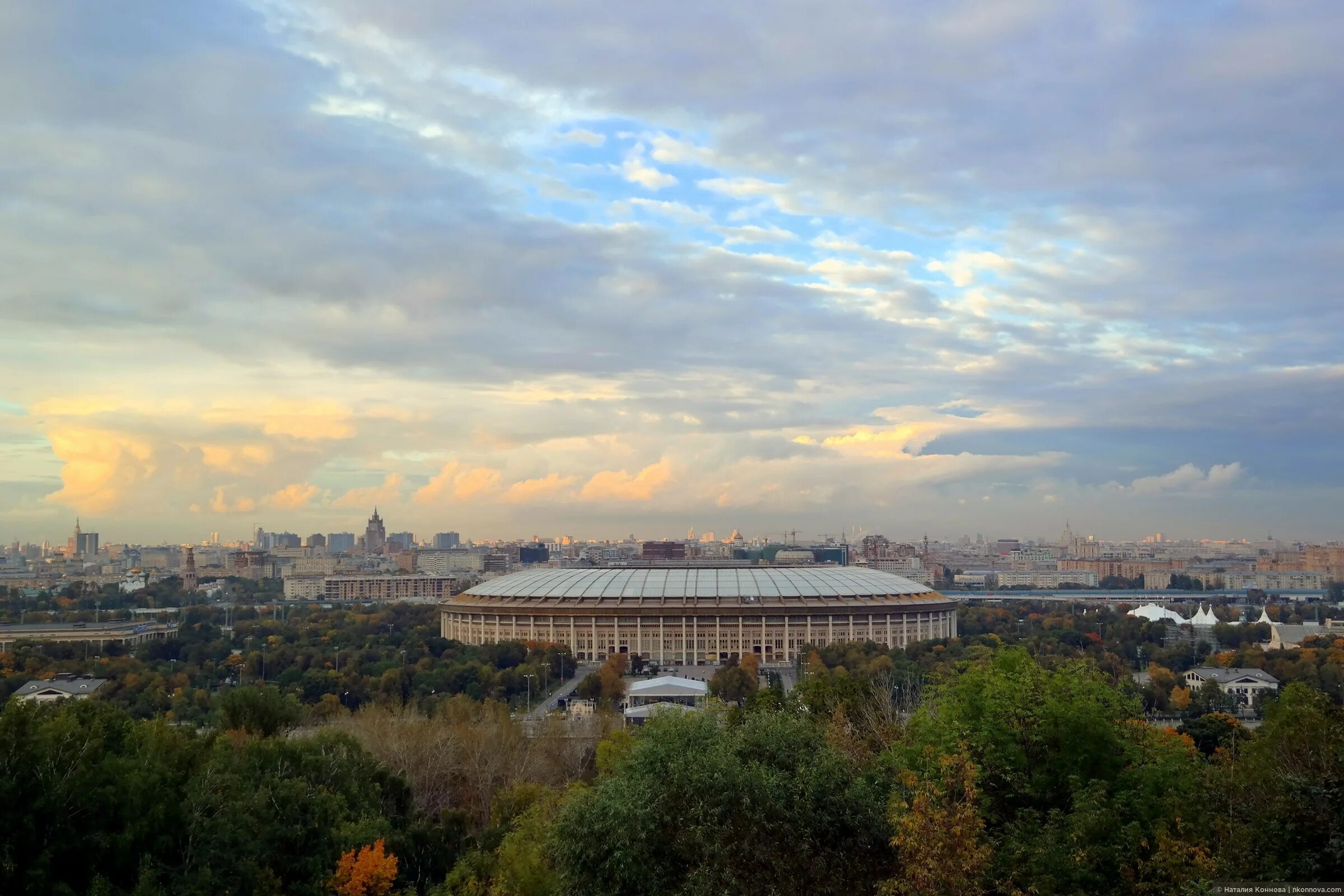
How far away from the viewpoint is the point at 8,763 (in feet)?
50.6

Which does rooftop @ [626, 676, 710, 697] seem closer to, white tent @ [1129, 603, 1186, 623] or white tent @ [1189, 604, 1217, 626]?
white tent @ [1189, 604, 1217, 626]

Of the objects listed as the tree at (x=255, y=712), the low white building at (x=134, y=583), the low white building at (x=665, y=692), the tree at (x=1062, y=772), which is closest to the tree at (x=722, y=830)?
the tree at (x=1062, y=772)

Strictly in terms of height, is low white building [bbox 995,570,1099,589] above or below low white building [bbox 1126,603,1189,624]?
below

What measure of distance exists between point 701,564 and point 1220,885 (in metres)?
90.0

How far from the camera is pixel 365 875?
17797 millimetres

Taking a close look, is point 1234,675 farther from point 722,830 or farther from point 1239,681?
point 722,830

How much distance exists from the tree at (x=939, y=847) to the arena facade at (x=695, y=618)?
54401 mm

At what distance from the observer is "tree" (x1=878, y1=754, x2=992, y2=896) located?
1202cm

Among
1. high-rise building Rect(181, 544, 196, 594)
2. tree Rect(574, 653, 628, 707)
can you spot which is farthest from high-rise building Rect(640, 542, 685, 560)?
tree Rect(574, 653, 628, 707)

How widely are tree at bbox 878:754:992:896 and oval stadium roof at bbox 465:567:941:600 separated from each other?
56856 mm

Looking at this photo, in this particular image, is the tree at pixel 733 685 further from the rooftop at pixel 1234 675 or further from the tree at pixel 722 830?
the tree at pixel 722 830

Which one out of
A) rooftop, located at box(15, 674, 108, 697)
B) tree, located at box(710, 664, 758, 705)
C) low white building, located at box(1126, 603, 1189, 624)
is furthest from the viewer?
low white building, located at box(1126, 603, 1189, 624)

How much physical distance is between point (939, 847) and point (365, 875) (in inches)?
410

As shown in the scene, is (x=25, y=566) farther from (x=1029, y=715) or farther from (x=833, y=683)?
(x=1029, y=715)
